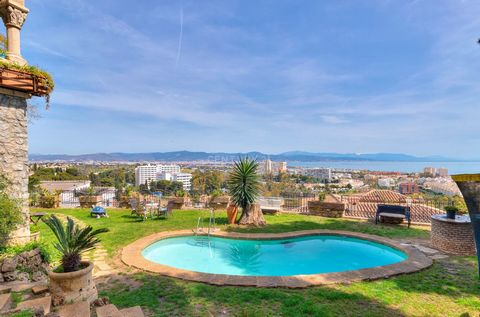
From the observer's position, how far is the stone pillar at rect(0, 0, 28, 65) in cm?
640

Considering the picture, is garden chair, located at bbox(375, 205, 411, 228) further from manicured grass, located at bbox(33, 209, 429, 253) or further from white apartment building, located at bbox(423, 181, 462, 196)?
white apartment building, located at bbox(423, 181, 462, 196)

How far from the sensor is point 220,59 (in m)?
22.4

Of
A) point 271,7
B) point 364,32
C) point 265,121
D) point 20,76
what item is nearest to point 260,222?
point 20,76

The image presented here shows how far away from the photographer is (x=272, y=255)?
313 inches

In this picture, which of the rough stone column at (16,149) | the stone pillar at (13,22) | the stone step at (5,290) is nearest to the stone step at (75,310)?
the stone step at (5,290)

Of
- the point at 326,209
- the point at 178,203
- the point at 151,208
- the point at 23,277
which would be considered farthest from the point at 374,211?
the point at 23,277

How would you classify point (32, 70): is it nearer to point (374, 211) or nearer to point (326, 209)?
point (326, 209)

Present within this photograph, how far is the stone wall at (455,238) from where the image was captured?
685 cm

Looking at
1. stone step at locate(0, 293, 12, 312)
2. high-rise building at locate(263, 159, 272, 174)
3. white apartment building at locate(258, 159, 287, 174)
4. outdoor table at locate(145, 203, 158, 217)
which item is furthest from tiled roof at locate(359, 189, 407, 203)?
stone step at locate(0, 293, 12, 312)

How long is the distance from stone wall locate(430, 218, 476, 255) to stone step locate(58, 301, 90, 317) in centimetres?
863

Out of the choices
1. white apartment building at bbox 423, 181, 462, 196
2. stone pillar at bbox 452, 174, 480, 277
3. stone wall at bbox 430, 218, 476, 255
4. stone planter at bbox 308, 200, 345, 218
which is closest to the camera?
stone pillar at bbox 452, 174, 480, 277

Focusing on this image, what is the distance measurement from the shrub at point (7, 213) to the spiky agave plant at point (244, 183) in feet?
23.3

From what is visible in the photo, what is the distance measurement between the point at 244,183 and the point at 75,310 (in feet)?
26.3

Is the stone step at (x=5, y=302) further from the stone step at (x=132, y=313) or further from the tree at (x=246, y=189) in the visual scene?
the tree at (x=246, y=189)
